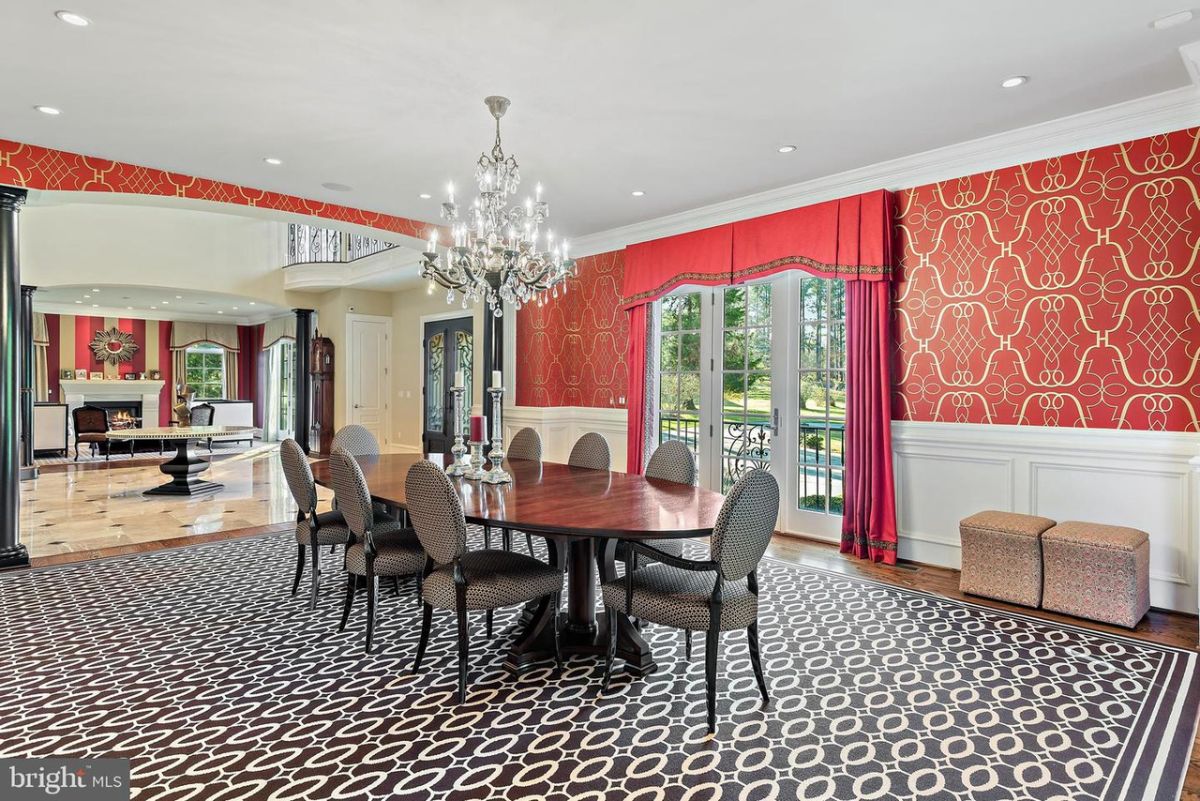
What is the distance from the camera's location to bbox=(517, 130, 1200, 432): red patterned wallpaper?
351 centimetres

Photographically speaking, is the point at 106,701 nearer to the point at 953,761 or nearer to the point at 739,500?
the point at 739,500

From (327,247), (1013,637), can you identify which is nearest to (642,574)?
(1013,637)

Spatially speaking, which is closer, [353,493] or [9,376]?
[353,493]

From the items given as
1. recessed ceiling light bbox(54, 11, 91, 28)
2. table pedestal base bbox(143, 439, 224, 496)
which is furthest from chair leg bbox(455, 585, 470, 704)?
table pedestal base bbox(143, 439, 224, 496)

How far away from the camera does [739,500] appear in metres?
2.35

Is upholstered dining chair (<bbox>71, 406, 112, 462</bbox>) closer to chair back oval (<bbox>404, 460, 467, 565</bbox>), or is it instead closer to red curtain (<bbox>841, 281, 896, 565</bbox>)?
chair back oval (<bbox>404, 460, 467, 565</bbox>)

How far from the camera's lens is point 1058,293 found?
3.88 m

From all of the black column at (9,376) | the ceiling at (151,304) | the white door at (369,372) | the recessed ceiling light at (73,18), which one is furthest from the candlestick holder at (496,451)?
the ceiling at (151,304)

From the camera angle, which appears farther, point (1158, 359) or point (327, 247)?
point (327, 247)

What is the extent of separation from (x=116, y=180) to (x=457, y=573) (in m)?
4.12

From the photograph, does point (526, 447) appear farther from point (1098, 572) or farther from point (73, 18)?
point (1098, 572)

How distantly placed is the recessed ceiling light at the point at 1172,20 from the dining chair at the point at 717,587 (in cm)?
253

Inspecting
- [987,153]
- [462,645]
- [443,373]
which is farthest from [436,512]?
[443,373]

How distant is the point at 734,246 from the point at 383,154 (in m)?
2.79
